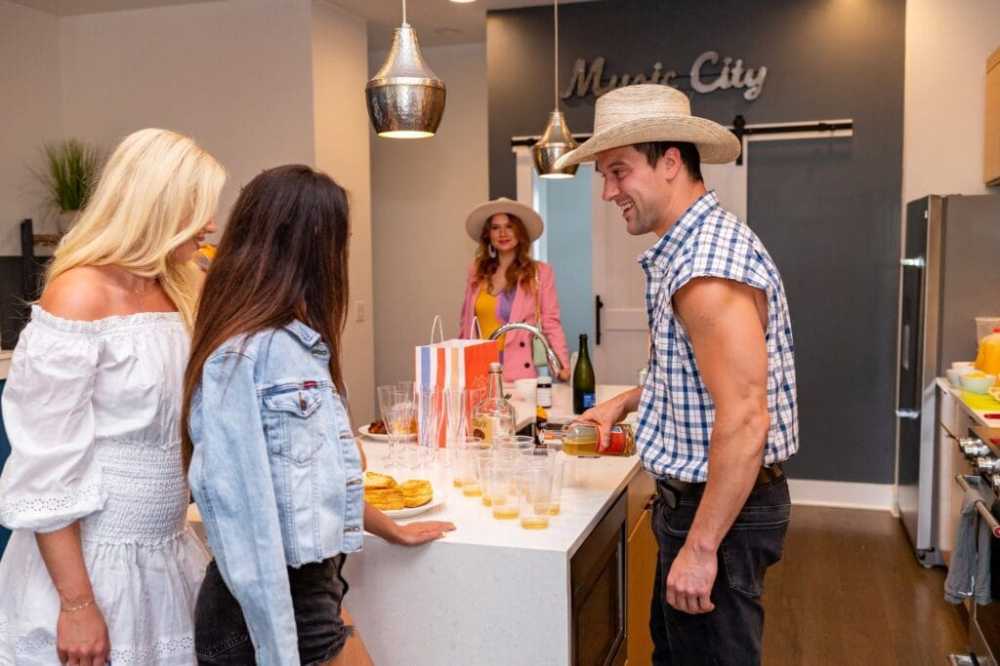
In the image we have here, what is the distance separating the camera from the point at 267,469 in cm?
147

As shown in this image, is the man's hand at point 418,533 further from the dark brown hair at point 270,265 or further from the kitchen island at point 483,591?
the dark brown hair at point 270,265

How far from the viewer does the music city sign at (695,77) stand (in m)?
5.36

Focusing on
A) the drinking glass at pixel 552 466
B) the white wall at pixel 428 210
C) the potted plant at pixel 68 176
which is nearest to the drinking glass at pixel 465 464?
the drinking glass at pixel 552 466

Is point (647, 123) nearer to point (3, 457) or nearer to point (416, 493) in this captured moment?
point (416, 493)

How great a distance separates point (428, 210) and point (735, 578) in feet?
18.3

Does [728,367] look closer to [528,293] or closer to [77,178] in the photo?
[528,293]

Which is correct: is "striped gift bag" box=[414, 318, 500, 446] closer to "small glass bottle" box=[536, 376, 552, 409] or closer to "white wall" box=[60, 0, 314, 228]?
"small glass bottle" box=[536, 376, 552, 409]

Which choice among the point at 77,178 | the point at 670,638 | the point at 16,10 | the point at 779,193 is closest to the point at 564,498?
the point at 670,638

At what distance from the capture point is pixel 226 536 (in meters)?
1.48

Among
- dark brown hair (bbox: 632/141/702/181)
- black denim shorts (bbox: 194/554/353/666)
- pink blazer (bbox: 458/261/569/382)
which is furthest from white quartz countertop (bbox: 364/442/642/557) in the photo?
pink blazer (bbox: 458/261/569/382)

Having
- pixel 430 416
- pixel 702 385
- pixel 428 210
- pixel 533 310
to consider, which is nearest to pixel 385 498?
pixel 430 416

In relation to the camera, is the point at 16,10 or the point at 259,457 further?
the point at 16,10

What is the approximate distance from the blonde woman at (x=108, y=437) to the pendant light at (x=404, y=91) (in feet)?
3.02

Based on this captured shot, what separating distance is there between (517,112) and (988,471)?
379 centimetres
